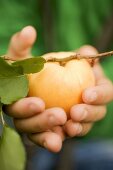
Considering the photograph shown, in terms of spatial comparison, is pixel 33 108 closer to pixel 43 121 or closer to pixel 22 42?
pixel 43 121

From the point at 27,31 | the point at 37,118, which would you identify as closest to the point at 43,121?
the point at 37,118

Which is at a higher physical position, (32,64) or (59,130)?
(32,64)

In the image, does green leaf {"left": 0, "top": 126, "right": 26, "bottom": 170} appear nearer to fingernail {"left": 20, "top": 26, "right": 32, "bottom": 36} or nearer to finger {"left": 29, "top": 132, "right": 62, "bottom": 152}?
finger {"left": 29, "top": 132, "right": 62, "bottom": 152}

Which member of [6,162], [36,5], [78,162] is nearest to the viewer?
[6,162]

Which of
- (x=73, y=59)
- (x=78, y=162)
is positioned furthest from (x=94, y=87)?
(x=78, y=162)

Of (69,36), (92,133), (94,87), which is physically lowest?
(92,133)

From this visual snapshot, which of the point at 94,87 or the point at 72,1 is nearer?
the point at 94,87

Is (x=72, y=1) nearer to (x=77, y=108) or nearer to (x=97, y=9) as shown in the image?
(x=97, y=9)
